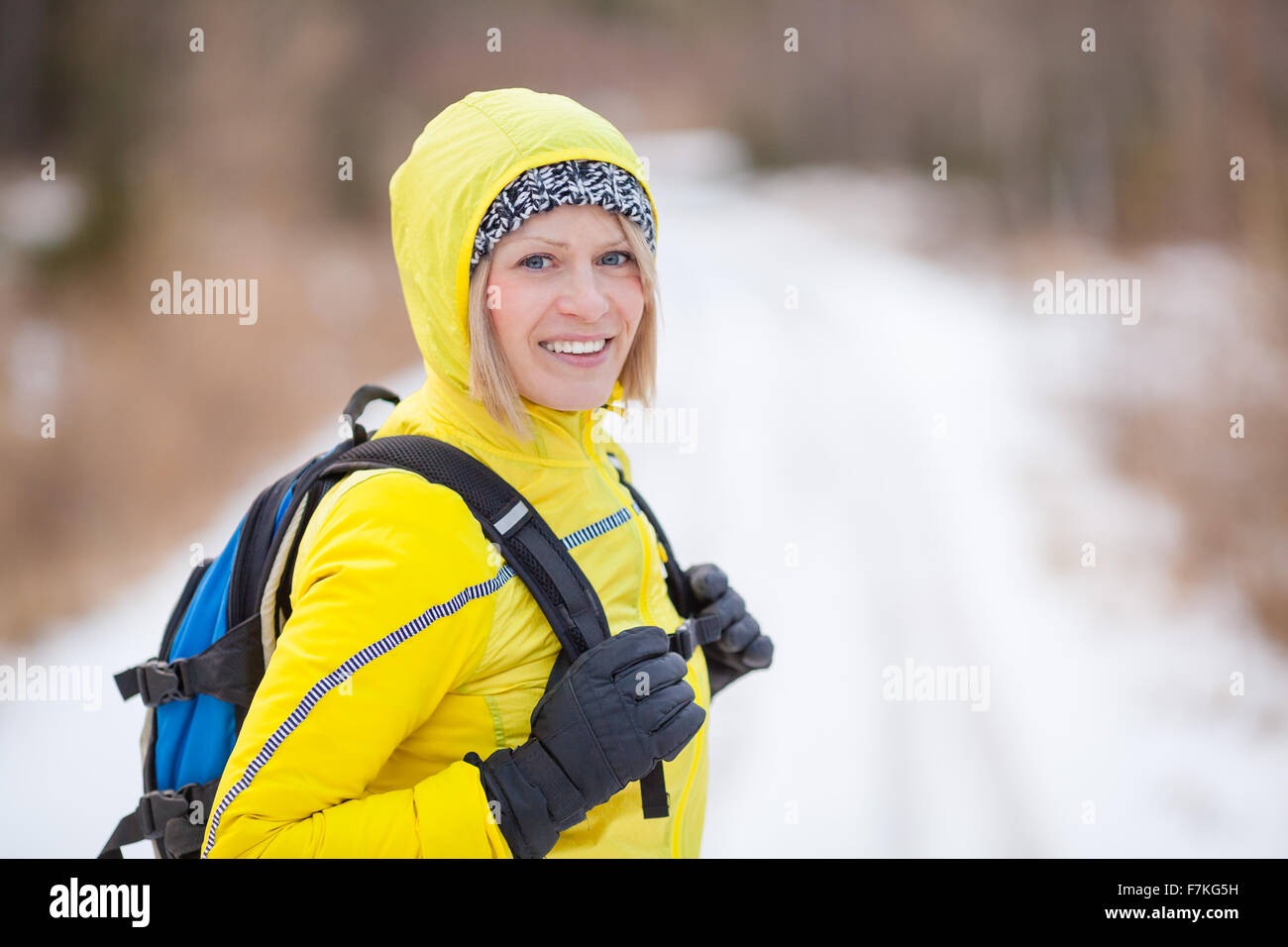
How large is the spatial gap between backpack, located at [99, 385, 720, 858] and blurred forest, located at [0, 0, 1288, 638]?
4.34 m

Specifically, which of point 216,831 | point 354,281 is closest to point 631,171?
point 216,831

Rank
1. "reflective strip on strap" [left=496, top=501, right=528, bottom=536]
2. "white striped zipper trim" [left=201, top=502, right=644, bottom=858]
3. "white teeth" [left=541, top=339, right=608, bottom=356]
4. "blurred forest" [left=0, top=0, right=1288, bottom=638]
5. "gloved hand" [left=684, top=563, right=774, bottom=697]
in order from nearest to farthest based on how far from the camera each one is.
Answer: "white striped zipper trim" [left=201, top=502, right=644, bottom=858]
"reflective strip on strap" [left=496, top=501, right=528, bottom=536]
"white teeth" [left=541, top=339, right=608, bottom=356]
"gloved hand" [left=684, top=563, right=774, bottom=697]
"blurred forest" [left=0, top=0, right=1288, bottom=638]

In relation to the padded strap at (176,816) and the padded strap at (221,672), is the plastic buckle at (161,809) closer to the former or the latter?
the padded strap at (176,816)

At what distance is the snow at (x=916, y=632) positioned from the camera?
3641 mm

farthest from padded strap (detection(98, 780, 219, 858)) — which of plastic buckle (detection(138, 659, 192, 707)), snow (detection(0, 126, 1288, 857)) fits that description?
snow (detection(0, 126, 1288, 857))

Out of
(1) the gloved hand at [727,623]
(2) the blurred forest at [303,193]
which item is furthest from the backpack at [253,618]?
(2) the blurred forest at [303,193]

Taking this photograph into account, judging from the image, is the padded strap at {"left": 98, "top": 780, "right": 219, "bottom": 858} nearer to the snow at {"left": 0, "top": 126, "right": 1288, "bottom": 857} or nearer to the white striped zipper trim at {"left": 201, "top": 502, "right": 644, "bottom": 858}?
the white striped zipper trim at {"left": 201, "top": 502, "right": 644, "bottom": 858}

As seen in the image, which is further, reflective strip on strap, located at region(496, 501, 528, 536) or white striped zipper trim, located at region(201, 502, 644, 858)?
reflective strip on strap, located at region(496, 501, 528, 536)

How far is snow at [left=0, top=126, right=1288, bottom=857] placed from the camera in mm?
3641

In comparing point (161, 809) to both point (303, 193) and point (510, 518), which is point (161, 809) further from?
point (303, 193)

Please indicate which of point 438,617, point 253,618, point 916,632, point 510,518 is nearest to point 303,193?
point 916,632

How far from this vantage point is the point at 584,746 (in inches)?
51.1

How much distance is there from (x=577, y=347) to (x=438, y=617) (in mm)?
463

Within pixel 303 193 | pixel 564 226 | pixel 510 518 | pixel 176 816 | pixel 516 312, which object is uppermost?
pixel 303 193
